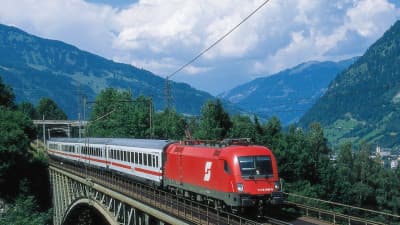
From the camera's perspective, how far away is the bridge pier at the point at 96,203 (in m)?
32.6

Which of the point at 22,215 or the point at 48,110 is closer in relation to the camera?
the point at 22,215

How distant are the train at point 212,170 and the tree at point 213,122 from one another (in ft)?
147

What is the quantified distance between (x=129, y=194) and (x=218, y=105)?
58313mm

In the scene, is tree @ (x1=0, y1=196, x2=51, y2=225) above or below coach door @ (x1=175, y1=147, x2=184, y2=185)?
below

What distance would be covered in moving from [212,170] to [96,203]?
828 inches

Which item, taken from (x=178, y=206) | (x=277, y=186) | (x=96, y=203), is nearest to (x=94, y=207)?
(x=96, y=203)

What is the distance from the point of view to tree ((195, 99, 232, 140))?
3556 inches

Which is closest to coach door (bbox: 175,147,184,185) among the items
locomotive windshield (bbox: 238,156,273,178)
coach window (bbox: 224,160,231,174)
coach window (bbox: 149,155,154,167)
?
coach window (bbox: 149,155,154,167)

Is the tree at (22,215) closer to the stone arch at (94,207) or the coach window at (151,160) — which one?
the stone arch at (94,207)

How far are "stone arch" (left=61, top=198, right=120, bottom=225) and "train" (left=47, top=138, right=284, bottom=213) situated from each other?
351cm

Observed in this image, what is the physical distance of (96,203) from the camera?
46.8 meters

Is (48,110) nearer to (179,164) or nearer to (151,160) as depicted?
(151,160)

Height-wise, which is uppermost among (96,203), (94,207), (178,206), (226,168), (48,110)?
(48,110)

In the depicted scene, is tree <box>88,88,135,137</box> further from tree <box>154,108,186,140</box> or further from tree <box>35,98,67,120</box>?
tree <box>35,98,67,120</box>
